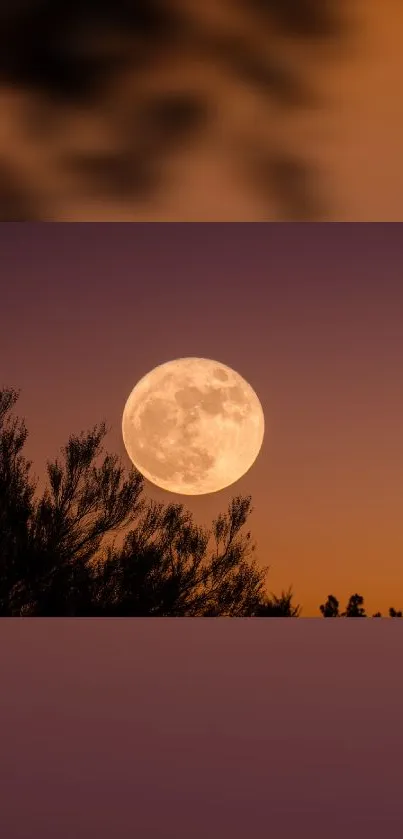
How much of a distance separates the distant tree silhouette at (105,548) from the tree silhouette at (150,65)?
708cm

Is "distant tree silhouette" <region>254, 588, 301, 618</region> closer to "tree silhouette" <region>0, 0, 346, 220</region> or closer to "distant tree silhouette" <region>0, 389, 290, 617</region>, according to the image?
"distant tree silhouette" <region>0, 389, 290, 617</region>

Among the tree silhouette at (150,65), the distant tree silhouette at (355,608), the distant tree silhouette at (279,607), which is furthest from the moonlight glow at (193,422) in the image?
the tree silhouette at (150,65)

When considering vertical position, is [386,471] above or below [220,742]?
above

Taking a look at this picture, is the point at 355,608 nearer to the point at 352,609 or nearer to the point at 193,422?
the point at 352,609

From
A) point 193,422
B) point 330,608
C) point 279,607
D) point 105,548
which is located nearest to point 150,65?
point 193,422

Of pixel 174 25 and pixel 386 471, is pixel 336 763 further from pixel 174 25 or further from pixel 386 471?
pixel 386 471

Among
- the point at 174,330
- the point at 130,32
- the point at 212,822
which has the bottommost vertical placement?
the point at 212,822

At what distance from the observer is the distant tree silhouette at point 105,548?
11828 millimetres

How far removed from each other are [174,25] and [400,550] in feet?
28.5

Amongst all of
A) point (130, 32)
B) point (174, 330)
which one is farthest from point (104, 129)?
point (174, 330)

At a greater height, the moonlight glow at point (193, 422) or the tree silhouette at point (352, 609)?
the moonlight glow at point (193, 422)

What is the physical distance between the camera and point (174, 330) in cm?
1045

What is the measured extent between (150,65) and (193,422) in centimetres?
792

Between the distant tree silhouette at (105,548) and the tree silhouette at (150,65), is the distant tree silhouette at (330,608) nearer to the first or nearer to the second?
the distant tree silhouette at (105,548)
